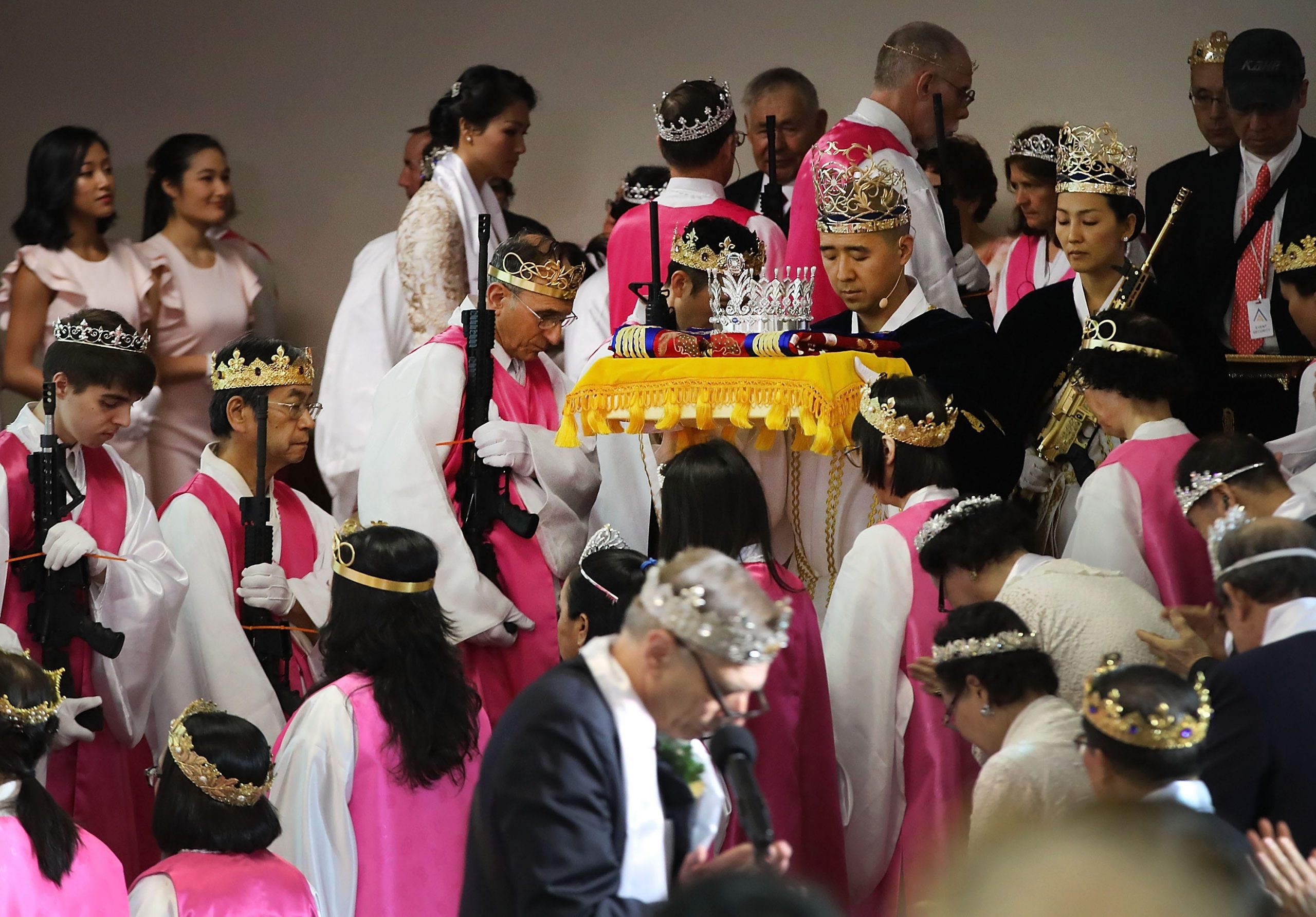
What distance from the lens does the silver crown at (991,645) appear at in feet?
11.6

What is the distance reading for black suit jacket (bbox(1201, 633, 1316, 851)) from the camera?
317cm

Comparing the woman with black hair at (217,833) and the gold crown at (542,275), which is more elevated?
the gold crown at (542,275)

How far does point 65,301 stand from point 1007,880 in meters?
5.88

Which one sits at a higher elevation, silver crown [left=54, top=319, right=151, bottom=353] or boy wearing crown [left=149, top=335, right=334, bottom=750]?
silver crown [left=54, top=319, right=151, bottom=353]

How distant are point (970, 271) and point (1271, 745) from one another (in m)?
2.80

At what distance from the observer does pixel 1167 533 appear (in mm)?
4445

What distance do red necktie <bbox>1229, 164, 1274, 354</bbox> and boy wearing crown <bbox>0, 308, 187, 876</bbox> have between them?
337 cm

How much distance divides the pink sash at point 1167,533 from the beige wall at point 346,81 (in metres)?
3.48

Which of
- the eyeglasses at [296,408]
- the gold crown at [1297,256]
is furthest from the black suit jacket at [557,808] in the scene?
the gold crown at [1297,256]

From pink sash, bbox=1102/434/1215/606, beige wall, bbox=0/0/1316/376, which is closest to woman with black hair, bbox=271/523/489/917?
pink sash, bbox=1102/434/1215/606

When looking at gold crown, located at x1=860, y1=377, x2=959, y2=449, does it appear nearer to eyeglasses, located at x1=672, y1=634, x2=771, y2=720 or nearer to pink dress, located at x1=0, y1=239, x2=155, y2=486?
eyeglasses, located at x1=672, y1=634, x2=771, y2=720

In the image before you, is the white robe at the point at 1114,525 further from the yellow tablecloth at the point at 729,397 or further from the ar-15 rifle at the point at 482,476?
the ar-15 rifle at the point at 482,476

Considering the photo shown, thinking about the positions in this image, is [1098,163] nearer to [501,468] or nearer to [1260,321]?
[1260,321]

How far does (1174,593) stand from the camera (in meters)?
4.44
